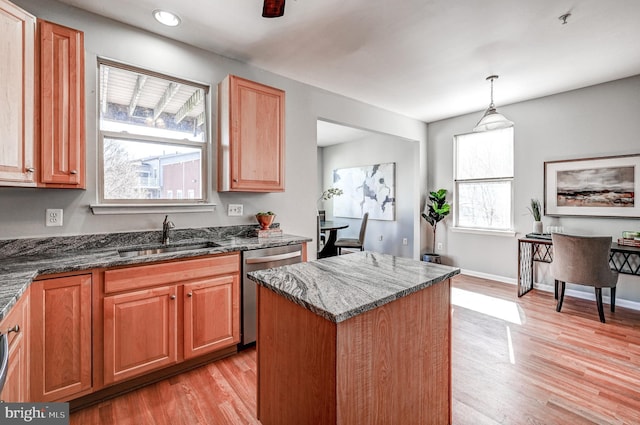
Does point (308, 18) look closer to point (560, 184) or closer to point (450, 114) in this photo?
Result: point (450, 114)

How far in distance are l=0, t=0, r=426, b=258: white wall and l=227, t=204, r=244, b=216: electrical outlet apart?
0.15 feet

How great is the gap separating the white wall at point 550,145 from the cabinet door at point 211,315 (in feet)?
13.0

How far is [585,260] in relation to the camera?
9.86 feet

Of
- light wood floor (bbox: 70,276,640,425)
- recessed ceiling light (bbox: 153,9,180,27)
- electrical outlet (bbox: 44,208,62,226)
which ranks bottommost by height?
light wood floor (bbox: 70,276,640,425)

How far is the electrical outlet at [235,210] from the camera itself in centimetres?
291

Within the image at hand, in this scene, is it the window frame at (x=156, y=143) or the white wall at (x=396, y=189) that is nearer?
the window frame at (x=156, y=143)

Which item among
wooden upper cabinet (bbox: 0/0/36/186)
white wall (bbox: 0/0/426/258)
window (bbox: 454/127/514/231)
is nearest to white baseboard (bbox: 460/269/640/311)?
window (bbox: 454/127/514/231)

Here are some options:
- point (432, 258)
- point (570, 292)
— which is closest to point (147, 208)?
point (432, 258)

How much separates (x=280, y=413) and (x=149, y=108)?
2.51 m

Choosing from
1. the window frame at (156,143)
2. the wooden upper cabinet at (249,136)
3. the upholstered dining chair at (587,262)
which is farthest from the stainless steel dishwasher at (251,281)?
the upholstered dining chair at (587,262)

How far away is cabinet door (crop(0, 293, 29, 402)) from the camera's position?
3.85 feet

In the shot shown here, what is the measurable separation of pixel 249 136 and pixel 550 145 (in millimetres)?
3897

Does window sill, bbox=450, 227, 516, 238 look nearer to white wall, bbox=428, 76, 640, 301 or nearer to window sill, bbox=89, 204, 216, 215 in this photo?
white wall, bbox=428, 76, 640, 301

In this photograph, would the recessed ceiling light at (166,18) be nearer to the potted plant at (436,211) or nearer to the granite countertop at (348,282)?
the granite countertop at (348,282)
